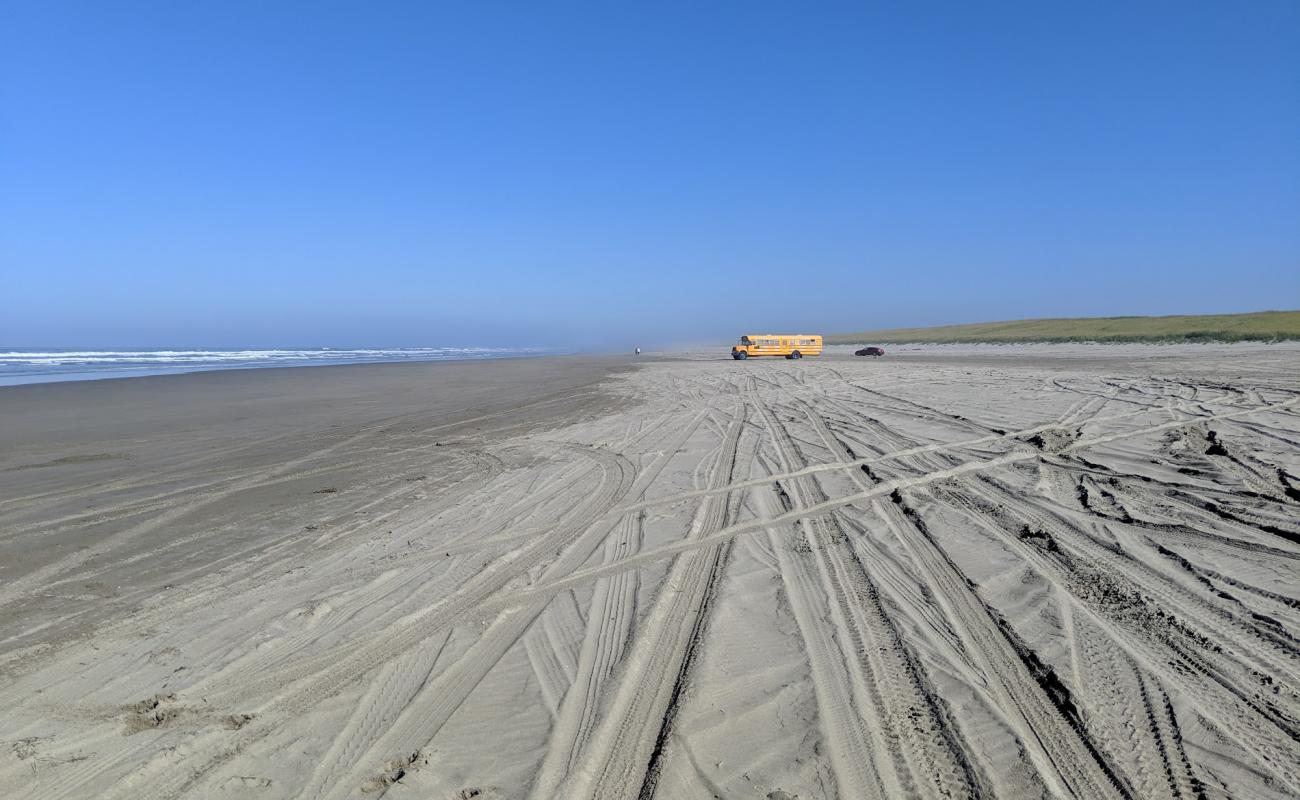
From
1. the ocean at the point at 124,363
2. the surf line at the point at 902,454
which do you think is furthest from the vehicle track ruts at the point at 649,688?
the ocean at the point at 124,363

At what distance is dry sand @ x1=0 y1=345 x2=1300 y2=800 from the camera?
295 cm

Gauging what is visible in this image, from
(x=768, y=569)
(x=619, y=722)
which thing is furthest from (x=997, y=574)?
(x=619, y=722)

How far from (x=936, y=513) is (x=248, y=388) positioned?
26421 millimetres

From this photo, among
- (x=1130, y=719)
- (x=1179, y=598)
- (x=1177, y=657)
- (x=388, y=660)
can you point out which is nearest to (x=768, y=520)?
(x=1179, y=598)

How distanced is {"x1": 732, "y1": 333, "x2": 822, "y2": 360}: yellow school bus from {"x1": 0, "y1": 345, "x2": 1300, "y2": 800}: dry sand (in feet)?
130

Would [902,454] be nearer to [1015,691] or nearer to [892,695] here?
[1015,691]

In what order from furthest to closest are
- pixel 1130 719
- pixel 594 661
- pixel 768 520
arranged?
1. pixel 768 520
2. pixel 594 661
3. pixel 1130 719

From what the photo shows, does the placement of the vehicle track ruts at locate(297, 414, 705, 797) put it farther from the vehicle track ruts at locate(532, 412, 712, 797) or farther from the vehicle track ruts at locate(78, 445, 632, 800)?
the vehicle track ruts at locate(532, 412, 712, 797)

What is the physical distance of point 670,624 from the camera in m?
4.37

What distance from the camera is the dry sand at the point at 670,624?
295cm

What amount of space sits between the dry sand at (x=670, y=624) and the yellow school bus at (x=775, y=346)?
130ft

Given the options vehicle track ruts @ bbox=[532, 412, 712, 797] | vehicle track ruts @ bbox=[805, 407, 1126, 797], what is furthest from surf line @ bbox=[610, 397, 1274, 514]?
vehicle track ruts @ bbox=[805, 407, 1126, 797]

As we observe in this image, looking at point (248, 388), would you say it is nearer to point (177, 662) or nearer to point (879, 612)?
point (177, 662)

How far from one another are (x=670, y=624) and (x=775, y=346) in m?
47.8
